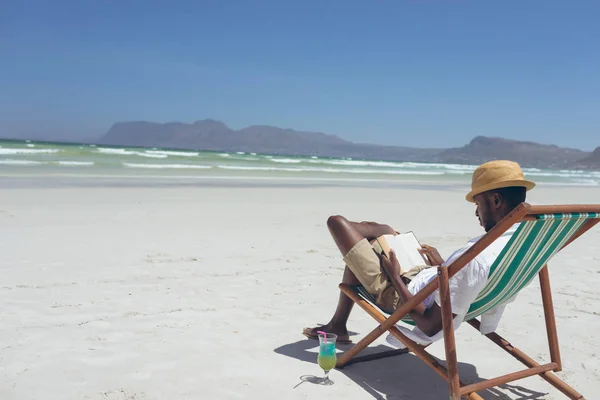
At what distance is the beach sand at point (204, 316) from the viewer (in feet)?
9.65

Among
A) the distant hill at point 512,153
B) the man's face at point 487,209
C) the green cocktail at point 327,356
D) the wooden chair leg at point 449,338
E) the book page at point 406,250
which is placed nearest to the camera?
the wooden chair leg at point 449,338

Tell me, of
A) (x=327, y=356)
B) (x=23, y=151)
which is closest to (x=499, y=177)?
(x=327, y=356)

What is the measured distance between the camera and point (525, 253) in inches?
Result: 98.6

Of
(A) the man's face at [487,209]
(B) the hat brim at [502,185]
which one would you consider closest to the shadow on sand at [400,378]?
(A) the man's face at [487,209]

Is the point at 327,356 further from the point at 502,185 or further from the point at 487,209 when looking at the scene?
the point at 502,185

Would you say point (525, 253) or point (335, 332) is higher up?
point (525, 253)

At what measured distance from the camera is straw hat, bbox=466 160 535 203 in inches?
101

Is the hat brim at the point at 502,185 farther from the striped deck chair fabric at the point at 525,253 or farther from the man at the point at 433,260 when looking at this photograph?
the striped deck chair fabric at the point at 525,253

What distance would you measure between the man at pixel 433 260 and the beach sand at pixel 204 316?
1.59ft

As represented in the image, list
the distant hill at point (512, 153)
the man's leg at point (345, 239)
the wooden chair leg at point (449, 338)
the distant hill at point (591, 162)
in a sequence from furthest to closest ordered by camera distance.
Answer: the distant hill at point (512, 153) → the distant hill at point (591, 162) → the man's leg at point (345, 239) → the wooden chair leg at point (449, 338)

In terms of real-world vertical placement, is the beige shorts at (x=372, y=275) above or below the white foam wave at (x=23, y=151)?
above

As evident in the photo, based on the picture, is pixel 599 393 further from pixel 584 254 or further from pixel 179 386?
pixel 584 254

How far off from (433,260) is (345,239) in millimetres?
544

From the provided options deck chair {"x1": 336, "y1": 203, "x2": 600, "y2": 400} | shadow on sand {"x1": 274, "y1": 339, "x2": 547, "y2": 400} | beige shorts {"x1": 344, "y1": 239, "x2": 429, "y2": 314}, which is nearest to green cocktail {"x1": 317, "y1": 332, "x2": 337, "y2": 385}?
shadow on sand {"x1": 274, "y1": 339, "x2": 547, "y2": 400}
